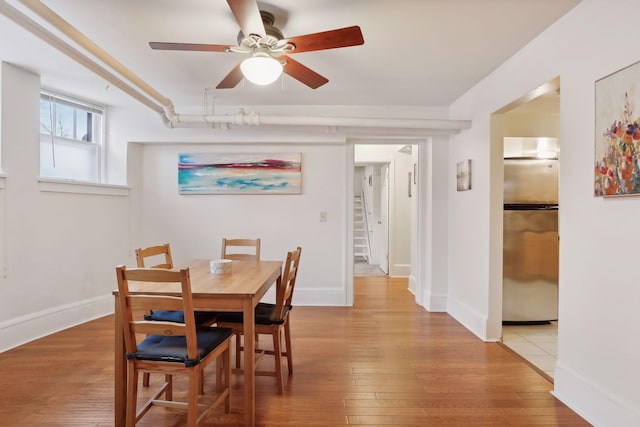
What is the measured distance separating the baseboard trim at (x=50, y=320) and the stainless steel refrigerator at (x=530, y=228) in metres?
4.37

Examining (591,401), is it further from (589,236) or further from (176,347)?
Result: (176,347)

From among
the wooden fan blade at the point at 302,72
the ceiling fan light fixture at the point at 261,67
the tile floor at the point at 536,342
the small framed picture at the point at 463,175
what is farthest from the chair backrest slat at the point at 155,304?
the small framed picture at the point at 463,175

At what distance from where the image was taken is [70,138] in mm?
3830

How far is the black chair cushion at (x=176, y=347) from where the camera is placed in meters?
1.67

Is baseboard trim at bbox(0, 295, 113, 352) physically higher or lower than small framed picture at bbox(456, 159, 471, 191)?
lower

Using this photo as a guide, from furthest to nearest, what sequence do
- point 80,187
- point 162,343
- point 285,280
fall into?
point 80,187 < point 285,280 < point 162,343

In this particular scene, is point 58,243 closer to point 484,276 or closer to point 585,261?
point 484,276

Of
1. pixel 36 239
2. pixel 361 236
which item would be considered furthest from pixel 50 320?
Answer: pixel 361 236

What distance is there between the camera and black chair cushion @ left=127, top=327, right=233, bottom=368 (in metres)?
1.67

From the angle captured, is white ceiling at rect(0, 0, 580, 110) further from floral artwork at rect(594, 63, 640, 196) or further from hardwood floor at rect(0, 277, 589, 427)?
hardwood floor at rect(0, 277, 589, 427)

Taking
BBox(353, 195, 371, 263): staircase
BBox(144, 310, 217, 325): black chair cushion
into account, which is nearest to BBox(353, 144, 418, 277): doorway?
BBox(353, 195, 371, 263): staircase

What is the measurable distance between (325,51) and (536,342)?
3220 millimetres

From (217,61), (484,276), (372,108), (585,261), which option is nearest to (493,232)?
(484,276)

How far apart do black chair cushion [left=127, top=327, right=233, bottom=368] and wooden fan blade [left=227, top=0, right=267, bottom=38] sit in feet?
5.50
